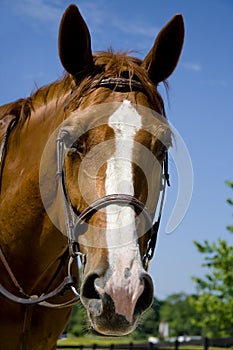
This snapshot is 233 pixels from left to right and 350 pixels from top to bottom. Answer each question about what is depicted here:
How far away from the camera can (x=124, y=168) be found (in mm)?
2959

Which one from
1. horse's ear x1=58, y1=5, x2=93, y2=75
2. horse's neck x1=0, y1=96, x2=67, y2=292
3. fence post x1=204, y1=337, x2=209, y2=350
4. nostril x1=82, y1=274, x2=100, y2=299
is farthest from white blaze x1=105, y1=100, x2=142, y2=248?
fence post x1=204, y1=337, x2=209, y2=350

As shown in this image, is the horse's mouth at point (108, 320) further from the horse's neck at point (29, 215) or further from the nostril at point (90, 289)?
the horse's neck at point (29, 215)

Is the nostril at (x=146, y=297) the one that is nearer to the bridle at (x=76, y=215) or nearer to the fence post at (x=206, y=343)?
the bridle at (x=76, y=215)

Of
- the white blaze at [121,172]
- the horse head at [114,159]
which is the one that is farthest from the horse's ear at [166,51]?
the white blaze at [121,172]

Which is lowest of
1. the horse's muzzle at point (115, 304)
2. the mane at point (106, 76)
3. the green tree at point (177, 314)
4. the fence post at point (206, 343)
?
the green tree at point (177, 314)

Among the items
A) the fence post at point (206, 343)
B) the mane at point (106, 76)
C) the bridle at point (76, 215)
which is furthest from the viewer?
the fence post at point (206, 343)

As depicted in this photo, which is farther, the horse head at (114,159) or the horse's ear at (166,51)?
the horse's ear at (166,51)

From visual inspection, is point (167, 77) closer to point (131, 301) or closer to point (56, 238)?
point (56, 238)

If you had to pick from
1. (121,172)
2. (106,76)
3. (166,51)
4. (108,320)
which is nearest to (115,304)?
(108,320)

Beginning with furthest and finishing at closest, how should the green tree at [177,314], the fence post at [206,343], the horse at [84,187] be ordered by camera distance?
the green tree at [177,314], the fence post at [206,343], the horse at [84,187]

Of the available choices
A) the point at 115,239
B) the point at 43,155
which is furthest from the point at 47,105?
the point at 115,239

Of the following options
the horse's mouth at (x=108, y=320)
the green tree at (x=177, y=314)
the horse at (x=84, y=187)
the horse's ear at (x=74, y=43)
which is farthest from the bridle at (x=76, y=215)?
the green tree at (x=177, y=314)

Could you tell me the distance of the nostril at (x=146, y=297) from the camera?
2759 mm

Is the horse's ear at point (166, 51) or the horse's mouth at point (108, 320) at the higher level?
the horse's ear at point (166, 51)
